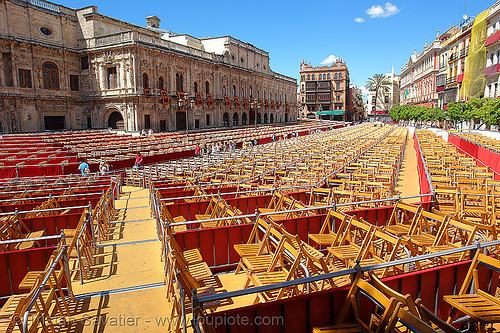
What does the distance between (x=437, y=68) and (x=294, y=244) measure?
7145 centimetres

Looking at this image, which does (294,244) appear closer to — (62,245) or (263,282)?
(263,282)

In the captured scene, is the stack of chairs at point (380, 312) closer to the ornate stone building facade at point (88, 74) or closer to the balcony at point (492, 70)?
the ornate stone building facade at point (88, 74)

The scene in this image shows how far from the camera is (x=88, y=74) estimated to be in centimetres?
4388

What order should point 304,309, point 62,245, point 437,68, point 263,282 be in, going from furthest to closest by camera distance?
1. point 437,68
2. point 62,245
3. point 263,282
4. point 304,309

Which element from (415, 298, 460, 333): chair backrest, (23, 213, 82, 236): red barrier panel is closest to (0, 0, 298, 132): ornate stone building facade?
(23, 213, 82, 236): red barrier panel

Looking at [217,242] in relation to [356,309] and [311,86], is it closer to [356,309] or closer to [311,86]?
[356,309]

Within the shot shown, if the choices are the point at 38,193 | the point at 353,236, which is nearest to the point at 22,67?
the point at 38,193

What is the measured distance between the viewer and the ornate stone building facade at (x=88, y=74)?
38062 millimetres

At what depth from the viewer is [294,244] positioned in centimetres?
500

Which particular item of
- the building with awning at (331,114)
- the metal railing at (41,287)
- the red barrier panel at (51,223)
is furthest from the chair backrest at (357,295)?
the building with awning at (331,114)

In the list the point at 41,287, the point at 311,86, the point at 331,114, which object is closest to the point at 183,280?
the point at 41,287

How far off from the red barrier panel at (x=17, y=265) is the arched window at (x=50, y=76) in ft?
143

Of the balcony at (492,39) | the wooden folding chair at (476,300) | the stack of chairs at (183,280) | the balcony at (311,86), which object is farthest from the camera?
the balcony at (311,86)

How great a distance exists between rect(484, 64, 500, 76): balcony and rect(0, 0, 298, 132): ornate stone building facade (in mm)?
28624
